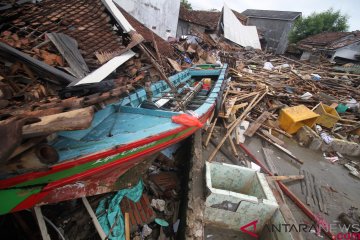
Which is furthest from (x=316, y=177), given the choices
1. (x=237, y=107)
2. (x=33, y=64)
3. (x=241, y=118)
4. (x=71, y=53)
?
(x=33, y=64)

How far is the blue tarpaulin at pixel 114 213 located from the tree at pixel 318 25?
35.4 meters

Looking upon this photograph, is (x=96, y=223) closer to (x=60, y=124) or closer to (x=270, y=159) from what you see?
(x=60, y=124)

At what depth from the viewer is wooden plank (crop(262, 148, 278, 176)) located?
5.42 metres

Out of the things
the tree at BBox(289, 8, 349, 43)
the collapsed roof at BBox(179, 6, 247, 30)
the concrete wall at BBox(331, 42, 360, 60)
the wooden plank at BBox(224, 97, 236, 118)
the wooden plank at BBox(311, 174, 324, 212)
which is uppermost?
the tree at BBox(289, 8, 349, 43)

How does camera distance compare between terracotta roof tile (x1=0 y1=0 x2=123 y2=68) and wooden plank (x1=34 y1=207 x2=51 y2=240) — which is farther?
terracotta roof tile (x1=0 y1=0 x2=123 y2=68)

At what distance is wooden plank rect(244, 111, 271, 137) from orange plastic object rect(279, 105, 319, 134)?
610mm

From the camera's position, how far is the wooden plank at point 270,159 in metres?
5.42

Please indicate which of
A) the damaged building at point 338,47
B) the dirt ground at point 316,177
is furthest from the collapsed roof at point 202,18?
the dirt ground at point 316,177

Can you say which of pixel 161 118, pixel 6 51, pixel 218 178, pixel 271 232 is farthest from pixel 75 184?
pixel 271 232

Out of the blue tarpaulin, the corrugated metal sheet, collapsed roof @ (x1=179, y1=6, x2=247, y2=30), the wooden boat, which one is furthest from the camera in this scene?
the corrugated metal sheet

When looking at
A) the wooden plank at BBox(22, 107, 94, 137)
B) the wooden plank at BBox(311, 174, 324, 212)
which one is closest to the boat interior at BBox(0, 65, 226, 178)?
the wooden plank at BBox(22, 107, 94, 137)

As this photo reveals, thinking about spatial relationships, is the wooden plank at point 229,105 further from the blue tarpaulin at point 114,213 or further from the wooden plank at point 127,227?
the wooden plank at point 127,227

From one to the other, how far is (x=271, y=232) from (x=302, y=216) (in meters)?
1.34

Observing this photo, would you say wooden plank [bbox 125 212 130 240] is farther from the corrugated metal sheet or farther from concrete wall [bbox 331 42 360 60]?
concrete wall [bbox 331 42 360 60]
